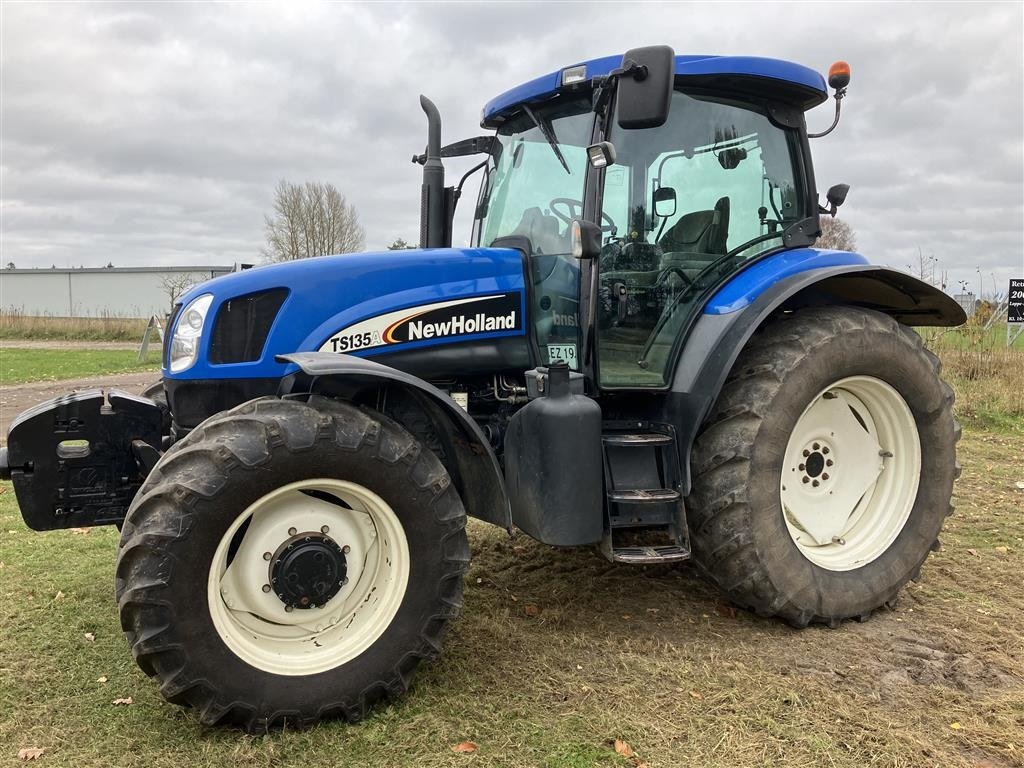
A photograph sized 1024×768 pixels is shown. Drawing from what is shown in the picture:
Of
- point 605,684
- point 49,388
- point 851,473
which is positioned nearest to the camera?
point 605,684

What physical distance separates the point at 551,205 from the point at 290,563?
1.96 meters

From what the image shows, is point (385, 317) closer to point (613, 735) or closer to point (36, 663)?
point (613, 735)

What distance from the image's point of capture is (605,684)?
3.13 m

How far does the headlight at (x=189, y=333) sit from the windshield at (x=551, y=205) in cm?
140

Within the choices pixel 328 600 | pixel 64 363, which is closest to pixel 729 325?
pixel 328 600

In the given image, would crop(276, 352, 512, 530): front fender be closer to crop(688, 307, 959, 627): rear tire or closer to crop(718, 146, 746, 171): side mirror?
crop(688, 307, 959, 627): rear tire

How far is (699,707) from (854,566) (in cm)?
134

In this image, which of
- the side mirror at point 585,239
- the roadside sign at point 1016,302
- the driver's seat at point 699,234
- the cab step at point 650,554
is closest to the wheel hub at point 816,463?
the cab step at point 650,554

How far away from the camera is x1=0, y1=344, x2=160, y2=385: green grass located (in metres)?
15.9

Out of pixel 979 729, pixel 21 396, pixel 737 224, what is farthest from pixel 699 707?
pixel 21 396

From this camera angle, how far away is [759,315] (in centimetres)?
346

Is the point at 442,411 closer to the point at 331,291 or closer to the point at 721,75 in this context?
the point at 331,291

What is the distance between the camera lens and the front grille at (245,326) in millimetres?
3225

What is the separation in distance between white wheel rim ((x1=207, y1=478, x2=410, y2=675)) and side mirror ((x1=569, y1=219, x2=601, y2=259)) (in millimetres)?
1294
